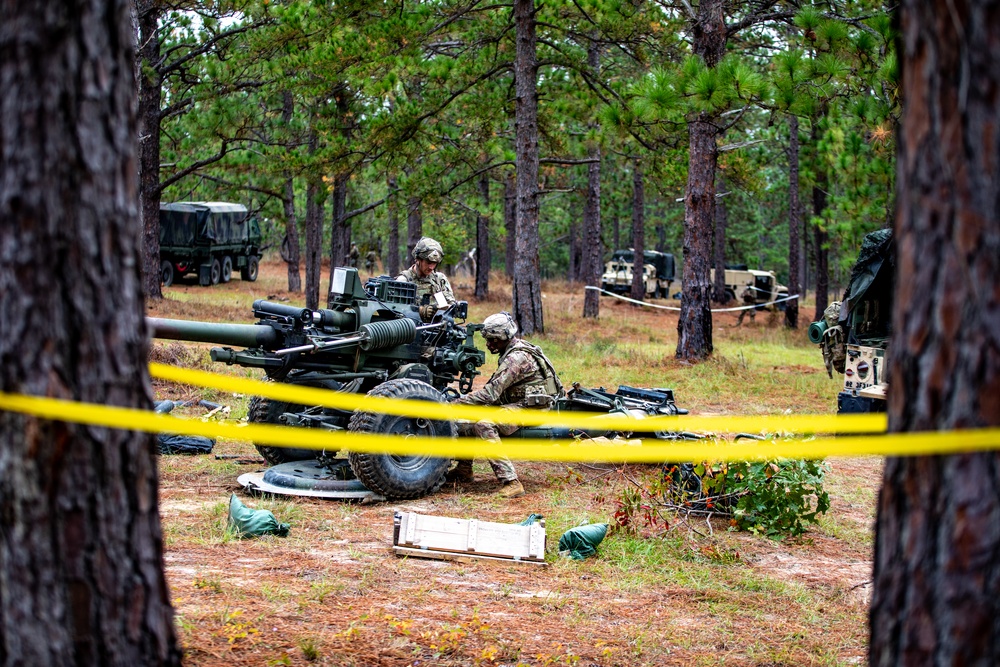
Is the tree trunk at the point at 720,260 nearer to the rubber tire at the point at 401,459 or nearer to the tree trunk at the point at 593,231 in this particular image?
the tree trunk at the point at 593,231

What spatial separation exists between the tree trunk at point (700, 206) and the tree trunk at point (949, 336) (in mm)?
11633

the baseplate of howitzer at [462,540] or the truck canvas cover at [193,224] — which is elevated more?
the truck canvas cover at [193,224]

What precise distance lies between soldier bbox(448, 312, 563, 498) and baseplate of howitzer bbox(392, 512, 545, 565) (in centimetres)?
178

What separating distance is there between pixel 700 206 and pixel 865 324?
4624 millimetres

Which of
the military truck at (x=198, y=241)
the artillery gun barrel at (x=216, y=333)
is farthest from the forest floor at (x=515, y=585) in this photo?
the military truck at (x=198, y=241)

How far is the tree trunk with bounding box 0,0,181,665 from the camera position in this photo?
261 centimetres

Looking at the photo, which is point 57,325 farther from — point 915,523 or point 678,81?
point 678,81

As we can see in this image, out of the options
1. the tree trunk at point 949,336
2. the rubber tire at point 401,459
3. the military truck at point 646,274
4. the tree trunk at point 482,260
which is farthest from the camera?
the military truck at point 646,274

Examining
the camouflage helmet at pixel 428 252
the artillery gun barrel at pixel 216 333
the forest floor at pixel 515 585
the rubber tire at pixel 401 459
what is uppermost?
the camouflage helmet at pixel 428 252

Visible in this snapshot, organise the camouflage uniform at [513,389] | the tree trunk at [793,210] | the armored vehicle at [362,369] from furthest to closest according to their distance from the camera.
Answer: the tree trunk at [793,210] < the camouflage uniform at [513,389] < the armored vehicle at [362,369]

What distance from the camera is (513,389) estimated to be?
8234 millimetres

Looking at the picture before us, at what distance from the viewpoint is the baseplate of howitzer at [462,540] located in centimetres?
599

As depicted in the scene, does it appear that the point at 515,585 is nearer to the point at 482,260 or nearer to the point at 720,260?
the point at 482,260

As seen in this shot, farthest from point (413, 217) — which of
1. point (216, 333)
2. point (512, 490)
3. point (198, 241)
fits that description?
point (216, 333)
